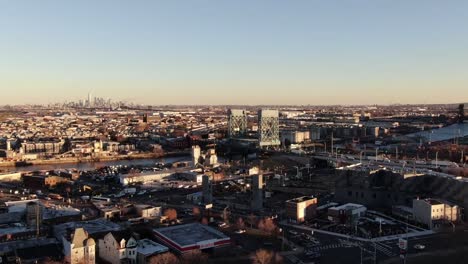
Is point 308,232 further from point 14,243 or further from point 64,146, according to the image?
point 64,146

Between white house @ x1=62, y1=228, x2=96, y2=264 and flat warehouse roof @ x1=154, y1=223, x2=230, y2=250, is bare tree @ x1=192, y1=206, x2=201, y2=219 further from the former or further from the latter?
white house @ x1=62, y1=228, x2=96, y2=264

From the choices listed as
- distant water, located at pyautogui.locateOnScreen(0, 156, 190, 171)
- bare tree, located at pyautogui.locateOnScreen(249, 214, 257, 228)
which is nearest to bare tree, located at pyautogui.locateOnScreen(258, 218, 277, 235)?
bare tree, located at pyautogui.locateOnScreen(249, 214, 257, 228)

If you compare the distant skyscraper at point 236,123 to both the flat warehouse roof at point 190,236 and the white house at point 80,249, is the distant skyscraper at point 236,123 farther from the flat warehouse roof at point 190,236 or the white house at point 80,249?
the white house at point 80,249

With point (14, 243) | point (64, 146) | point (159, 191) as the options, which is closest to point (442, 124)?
point (64, 146)

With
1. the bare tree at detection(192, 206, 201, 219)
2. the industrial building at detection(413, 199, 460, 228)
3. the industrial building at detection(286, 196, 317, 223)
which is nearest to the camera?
the industrial building at detection(413, 199, 460, 228)

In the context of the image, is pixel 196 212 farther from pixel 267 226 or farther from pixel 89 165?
pixel 89 165
